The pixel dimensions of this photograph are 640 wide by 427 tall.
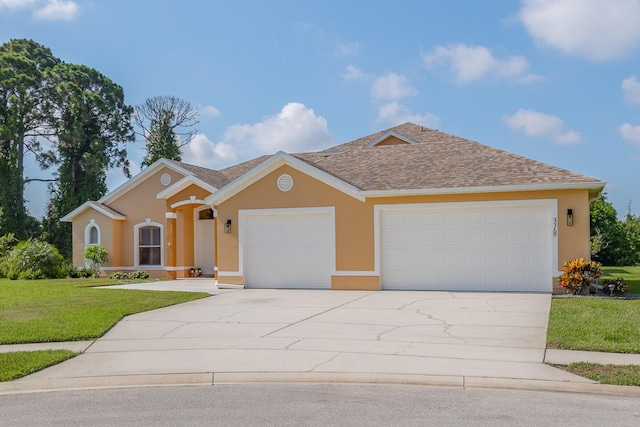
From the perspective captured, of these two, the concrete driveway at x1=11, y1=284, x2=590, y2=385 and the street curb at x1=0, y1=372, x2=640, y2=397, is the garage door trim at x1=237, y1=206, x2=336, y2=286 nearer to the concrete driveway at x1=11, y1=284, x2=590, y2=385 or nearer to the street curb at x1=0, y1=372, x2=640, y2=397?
the concrete driveway at x1=11, y1=284, x2=590, y2=385

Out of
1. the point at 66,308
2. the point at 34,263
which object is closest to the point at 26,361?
the point at 66,308

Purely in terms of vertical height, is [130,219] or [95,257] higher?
[130,219]

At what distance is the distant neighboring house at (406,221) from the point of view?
16828mm

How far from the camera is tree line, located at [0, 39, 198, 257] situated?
38.5 metres

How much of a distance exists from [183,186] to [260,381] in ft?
59.1

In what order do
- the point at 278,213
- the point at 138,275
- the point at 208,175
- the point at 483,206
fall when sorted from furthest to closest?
the point at 208,175
the point at 138,275
the point at 278,213
the point at 483,206

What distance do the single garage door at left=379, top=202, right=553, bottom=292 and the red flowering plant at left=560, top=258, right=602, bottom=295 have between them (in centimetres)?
65

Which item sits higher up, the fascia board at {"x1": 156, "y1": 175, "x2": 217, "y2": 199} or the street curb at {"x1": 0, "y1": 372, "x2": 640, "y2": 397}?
the fascia board at {"x1": 156, "y1": 175, "x2": 217, "y2": 199}

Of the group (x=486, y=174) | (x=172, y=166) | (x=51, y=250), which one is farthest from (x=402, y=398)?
(x=51, y=250)

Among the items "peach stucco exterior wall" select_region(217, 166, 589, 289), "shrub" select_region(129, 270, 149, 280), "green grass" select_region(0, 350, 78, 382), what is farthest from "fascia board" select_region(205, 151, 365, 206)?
"green grass" select_region(0, 350, 78, 382)

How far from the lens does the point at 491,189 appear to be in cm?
1695

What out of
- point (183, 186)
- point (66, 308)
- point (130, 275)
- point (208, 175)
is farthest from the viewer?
point (208, 175)

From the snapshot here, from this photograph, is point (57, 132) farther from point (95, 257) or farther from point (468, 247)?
point (468, 247)

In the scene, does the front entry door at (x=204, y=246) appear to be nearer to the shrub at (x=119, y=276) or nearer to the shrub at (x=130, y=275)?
the shrub at (x=130, y=275)
